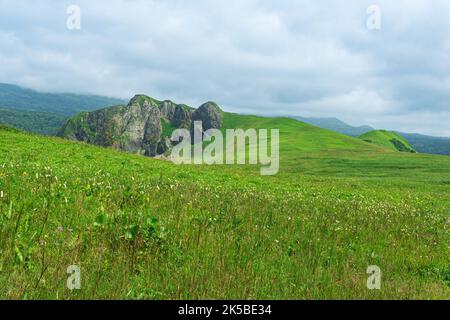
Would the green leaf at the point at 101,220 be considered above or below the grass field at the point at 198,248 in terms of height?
above

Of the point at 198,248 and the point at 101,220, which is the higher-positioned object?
the point at 101,220

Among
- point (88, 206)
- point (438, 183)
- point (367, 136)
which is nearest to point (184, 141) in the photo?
point (367, 136)

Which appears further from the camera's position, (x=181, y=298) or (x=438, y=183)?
(x=438, y=183)

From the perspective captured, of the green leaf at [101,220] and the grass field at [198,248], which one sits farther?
the green leaf at [101,220]

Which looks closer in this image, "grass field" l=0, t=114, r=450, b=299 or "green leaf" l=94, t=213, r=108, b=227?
"grass field" l=0, t=114, r=450, b=299

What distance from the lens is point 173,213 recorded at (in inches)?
378

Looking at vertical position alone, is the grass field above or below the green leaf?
below

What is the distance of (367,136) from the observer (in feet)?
648
